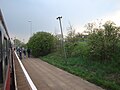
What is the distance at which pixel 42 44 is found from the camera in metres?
38.8

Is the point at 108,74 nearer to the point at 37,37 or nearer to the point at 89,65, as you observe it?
the point at 89,65

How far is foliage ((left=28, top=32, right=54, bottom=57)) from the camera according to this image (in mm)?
38875

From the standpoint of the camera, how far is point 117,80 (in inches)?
552

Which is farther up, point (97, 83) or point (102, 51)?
point (102, 51)

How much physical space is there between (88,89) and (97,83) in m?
1.35

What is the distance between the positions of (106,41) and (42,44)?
20.0m

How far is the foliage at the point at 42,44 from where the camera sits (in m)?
38.9

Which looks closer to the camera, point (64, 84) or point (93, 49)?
point (64, 84)

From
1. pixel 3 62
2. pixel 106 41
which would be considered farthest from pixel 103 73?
pixel 3 62

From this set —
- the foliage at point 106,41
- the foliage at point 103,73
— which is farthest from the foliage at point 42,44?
the foliage at point 106,41

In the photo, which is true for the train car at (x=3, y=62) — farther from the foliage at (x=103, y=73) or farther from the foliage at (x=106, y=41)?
the foliage at (x=106, y=41)

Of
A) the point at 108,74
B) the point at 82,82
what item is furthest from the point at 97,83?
the point at 108,74

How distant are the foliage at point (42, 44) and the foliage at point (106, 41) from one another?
18.8m

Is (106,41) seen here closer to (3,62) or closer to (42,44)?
(3,62)
